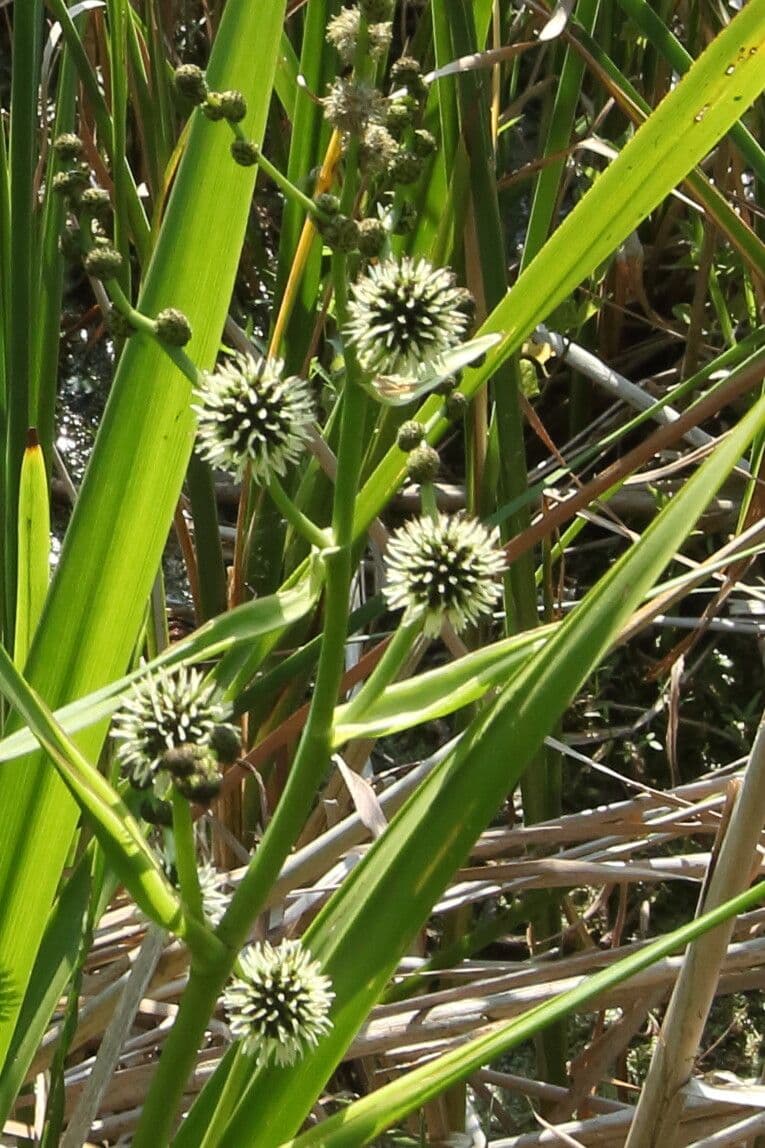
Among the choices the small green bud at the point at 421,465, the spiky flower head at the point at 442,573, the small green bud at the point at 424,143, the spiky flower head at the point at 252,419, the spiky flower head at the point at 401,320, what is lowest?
the spiky flower head at the point at 442,573

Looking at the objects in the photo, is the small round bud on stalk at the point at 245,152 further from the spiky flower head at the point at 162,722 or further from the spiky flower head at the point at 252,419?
the spiky flower head at the point at 162,722

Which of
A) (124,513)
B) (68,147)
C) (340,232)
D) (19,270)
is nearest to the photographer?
(340,232)

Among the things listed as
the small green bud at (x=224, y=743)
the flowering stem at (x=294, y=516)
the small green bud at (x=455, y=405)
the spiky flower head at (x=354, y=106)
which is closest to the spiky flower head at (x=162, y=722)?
the small green bud at (x=224, y=743)

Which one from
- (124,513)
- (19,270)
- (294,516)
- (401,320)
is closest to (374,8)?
(401,320)

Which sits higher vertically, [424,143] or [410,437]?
[424,143]

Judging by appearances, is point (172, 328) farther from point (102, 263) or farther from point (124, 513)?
point (124, 513)

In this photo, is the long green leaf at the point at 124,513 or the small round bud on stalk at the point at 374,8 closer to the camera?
the small round bud on stalk at the point at 374,8

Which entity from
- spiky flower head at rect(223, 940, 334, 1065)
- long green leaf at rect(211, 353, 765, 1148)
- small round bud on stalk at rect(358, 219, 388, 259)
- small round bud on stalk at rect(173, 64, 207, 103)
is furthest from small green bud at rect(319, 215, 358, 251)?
spiky flower head at rect(223, 940, 334, 1065)

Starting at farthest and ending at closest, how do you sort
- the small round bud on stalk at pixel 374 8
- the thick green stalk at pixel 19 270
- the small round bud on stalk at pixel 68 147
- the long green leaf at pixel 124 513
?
the thick green stalk at pixel 19 270 → the long green leaf at pixel 124 513 → the small round bud on stalk at pixel 68 147 → the small round bud on stalk at pixel 374 8
